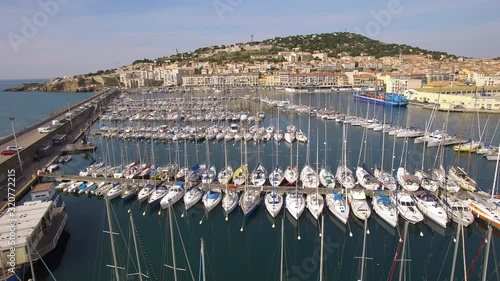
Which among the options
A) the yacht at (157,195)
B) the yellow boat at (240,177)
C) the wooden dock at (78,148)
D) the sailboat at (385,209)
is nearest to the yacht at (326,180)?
the sailboat at (385,209)

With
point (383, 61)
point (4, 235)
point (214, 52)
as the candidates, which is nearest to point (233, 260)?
point (4, 235)

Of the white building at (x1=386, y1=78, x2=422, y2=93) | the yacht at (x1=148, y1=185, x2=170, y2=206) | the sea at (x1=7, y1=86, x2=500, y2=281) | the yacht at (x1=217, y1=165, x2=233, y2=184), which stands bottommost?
the sea at (x1=7, y1=86, x2=500, y2=281)

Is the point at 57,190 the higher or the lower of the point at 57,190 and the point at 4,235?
the lower

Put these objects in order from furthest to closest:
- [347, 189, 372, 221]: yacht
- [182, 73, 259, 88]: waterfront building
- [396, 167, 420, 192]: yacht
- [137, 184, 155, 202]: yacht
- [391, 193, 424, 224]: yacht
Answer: [182, 73, 259, 88]: waterfront building < [137, 184, 155, 202]: yacht < [396, 167, 420, 192]: yacht < [347, 189, 372, 221]: yacht < [391, 193, 424, 224]: yacht

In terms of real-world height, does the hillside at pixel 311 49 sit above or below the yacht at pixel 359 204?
above

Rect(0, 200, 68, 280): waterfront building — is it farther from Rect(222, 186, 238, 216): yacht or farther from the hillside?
the hillside

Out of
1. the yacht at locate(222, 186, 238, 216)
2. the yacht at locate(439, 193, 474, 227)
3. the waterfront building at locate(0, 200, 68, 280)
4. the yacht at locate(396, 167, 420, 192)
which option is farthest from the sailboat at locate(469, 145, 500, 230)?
the waterfront building at locate(0, 200, 68, 280)

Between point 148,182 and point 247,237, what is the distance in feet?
22.2

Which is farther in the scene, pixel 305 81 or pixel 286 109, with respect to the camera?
pixel 305 81

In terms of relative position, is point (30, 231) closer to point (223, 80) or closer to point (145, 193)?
point (145, 193)

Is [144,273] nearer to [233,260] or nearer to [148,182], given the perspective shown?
[233,260]

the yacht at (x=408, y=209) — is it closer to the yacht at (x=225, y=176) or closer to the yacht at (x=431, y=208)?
the yacht at (x=431, y=208)

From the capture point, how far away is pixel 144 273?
11.1m

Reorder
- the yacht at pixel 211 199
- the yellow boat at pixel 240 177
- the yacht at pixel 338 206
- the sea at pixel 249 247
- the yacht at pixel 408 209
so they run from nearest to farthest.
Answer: the sea at pixel 249 247
the yacht at pixel 408 209
the yacht at pixel 338 206
the yacht at pixel 211 199
the yellow boat at pixel 240 177
